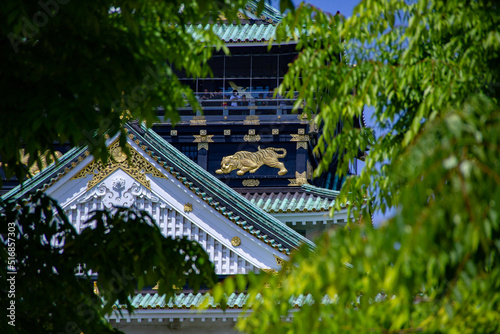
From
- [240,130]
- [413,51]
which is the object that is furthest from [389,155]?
[240,130]

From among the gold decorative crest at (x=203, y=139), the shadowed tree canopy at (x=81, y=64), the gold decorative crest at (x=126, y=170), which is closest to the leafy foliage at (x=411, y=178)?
the shadowed tree canopy at (x=81, y=64)

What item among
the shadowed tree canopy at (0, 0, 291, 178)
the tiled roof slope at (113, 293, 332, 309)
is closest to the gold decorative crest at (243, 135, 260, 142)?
the tiled roof slope at (113, 293, 332, 309)

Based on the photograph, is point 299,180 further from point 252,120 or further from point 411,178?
point 411,178

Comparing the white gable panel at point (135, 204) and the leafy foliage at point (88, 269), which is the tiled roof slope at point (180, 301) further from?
the leafy foliage at point (88, 269)

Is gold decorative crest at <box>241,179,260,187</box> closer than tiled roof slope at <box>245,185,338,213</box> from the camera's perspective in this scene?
No

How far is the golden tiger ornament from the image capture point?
51.0 ft

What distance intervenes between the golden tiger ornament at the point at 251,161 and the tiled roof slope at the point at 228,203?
2357 mm

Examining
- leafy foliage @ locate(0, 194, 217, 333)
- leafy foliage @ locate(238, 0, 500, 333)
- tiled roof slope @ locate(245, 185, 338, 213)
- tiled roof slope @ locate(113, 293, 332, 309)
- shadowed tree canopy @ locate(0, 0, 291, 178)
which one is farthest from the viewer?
tiled roof slope @ locate(245, 185, 338, 213)

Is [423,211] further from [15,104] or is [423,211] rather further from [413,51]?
[15,104]

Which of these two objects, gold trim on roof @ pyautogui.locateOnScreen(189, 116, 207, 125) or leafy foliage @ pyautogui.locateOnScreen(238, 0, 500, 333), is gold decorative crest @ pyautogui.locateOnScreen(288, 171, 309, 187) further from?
leafy foliage @ pyautogui.locateOnScreen(238, 0, 500, 333)

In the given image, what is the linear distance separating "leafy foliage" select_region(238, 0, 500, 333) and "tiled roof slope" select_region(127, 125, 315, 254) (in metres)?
6.45

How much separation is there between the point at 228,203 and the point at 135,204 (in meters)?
1.76

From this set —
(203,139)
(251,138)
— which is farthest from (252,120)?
(203,139)

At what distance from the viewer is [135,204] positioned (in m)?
12.9
